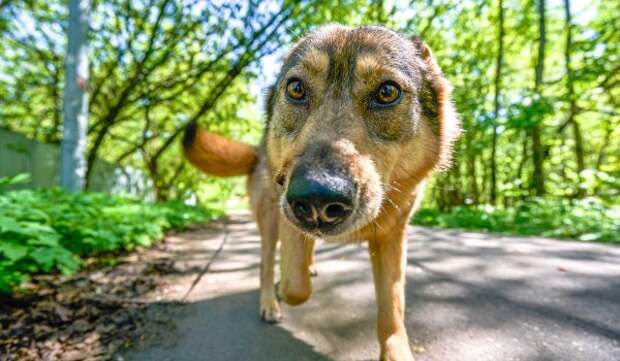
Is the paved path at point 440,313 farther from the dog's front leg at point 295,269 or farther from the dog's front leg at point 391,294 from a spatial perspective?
the dog's front leg at point 295,269

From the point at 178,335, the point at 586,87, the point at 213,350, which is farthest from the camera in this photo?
the point at 586,87

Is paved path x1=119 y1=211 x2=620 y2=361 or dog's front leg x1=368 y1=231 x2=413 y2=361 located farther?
paved path x1=119 y1=211 x2=620 y2=361

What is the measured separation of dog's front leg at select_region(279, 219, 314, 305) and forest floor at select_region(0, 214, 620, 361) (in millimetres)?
328

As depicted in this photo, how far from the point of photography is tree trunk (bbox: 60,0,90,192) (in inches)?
237

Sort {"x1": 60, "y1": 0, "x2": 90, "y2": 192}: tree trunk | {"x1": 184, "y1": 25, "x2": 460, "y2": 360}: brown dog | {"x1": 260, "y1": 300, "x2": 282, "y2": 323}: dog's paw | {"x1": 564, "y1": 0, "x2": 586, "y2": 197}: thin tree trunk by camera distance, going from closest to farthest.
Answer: {"x1": 184, "y1": 25, "x2": 460, "y2": 360}: brown dog
{"x1": 260, "y1": 300, "x2": 282, "y2": 323}: dog's paw
{"x1": 60, "y1": 0, "x2": 90, "y2": 192}: tree trunk
{"x1": 564, "y1": 0, "x2": 586, "y2": 197}: thin tree trunk

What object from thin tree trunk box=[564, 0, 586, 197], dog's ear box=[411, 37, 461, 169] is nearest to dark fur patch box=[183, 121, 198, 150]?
dog's ear box=[411, 37, 461, 169]

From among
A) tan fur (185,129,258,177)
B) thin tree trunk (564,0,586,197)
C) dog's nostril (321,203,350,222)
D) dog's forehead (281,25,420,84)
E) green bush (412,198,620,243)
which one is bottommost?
green bush (412,198,620,243)

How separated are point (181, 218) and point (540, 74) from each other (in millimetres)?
11927

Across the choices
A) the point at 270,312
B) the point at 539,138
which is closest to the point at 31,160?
the point at 270,312

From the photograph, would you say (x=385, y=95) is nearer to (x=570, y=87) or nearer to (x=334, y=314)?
(x=334, y=314)

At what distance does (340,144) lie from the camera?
1.76 metres

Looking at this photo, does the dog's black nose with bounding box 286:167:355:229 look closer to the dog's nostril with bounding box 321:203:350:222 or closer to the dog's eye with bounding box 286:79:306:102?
the dog's nostril with bounding box 321:203:350:222

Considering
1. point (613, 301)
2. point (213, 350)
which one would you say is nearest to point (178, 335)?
point (213, 350)

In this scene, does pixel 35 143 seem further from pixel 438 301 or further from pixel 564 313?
pixel 564 313
